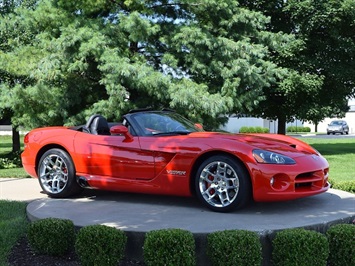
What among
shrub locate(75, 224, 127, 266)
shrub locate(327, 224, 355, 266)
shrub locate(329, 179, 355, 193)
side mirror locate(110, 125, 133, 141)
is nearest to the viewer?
shrub locate(75, 224, 127, 266)

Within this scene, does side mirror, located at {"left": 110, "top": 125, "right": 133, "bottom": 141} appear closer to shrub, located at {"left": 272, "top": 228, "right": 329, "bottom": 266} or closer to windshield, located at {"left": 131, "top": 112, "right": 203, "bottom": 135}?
windshield, located at {"left": 131, "top": 112, "right": 203, "bottom": 135}

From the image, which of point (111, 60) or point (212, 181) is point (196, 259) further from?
point (111, 60)

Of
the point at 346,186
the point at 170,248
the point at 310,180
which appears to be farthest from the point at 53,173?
the point at 346,186

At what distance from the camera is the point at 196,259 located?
438 centimetres

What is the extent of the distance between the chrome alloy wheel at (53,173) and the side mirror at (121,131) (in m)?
1.05

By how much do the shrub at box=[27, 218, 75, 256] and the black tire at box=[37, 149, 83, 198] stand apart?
6.16 feet

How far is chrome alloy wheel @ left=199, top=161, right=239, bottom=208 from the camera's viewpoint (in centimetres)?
533

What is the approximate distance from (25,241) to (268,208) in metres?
2.85

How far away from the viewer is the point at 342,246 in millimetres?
4312

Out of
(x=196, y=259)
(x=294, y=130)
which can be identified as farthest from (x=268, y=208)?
(x=294, y=130)

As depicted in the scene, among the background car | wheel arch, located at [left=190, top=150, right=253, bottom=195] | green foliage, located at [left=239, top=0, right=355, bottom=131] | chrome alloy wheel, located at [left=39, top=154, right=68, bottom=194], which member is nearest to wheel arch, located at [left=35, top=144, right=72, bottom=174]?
chrome alloy wheel, located at [left=39, top=154, right=68, bottom=194]

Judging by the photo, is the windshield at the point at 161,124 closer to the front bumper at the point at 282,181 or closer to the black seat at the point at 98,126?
the black seat at the point at 98,126

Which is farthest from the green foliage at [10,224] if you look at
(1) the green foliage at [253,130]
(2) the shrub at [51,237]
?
(1) the green foliage at [253,130]

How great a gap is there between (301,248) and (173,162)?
6.52 feet
